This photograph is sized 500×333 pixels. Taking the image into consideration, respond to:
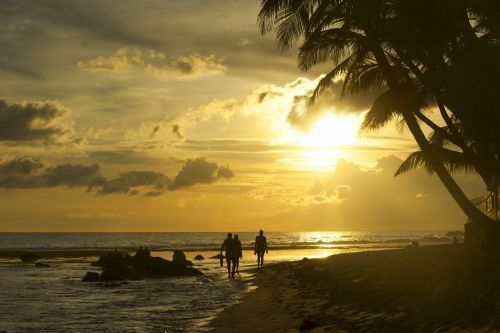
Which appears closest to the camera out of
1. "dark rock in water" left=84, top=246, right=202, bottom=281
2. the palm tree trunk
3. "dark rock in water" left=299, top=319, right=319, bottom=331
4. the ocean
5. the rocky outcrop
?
"dark rock in water" left=299, top=319, right=319, bottom=331

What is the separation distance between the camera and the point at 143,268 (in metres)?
33.1

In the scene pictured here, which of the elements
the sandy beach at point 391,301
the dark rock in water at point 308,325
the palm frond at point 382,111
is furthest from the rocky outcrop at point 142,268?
the dark rock in water at point 308,325

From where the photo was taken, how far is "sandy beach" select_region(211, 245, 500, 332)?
9766mm

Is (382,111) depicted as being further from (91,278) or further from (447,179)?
(91,278)

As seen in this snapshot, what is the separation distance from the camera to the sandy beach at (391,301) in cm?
977

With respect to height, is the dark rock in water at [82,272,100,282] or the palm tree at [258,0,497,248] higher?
the palm tree at [258,0,497,248]

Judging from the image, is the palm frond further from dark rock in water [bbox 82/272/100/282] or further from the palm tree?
dark rock in water [bbox 82/272/100/282]

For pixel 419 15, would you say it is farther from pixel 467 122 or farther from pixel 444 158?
pixel 444 158

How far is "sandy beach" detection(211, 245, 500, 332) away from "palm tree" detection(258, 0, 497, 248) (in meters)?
2.22

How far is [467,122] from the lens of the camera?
48.6 ft

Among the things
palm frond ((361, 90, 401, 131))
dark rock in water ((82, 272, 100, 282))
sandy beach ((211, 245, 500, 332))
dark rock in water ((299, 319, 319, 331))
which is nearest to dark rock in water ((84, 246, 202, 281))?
dark rock in water ((82, 272, 100, 282))

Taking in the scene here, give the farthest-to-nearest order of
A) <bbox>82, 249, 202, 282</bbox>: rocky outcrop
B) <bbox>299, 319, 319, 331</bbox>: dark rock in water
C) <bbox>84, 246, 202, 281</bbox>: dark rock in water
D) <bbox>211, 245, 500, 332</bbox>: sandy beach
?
<bbox>84, 246, 202, 281</bbox>: dark rock in water
<bbox>82, 249, 202, 282</bbox>: rocky outcrop
<bbox>299, 319, 319, 331</bbox>: dark rock in water
<bbox>211, 245, 500, 332</bbox>: sandy beach

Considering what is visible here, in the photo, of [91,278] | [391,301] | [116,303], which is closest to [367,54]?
[391,301]

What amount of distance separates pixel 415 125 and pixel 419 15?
296 cm
